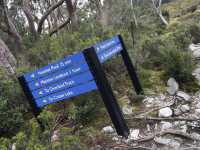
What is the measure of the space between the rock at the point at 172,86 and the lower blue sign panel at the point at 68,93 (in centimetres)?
195

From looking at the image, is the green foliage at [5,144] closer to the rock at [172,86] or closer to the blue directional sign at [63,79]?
the blue directional sign at [63,79]

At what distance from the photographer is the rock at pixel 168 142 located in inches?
169

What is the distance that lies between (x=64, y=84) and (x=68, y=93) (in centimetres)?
14

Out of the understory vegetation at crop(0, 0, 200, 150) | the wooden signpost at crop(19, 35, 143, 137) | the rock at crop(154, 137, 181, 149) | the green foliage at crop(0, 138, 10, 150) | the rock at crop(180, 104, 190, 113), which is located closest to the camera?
the green foliage at crop(0, 138, 10, 150)

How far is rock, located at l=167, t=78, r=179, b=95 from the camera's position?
19.3 ft

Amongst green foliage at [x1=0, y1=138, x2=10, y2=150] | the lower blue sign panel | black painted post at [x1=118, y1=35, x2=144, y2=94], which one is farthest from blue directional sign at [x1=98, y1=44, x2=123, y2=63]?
green foliage at [x1=0, y1=138, x2=10, y2=150]

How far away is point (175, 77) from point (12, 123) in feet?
10.4

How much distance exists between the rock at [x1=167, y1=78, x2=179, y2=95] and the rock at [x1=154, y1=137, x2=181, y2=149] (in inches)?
60.6

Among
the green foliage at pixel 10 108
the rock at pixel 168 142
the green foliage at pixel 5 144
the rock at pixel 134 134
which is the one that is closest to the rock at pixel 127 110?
the rock at pixel 134 134

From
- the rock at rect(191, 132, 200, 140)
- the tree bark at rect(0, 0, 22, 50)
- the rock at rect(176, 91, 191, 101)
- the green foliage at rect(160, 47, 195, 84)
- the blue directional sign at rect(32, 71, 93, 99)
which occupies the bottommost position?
the rock at rect(191, 132, 200, 140)

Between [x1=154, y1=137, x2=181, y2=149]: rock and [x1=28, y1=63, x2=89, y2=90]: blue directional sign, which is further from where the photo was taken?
[x1=28, y1=63, x2=89, y2=90]: blue directional sign

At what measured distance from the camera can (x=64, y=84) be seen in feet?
15.1

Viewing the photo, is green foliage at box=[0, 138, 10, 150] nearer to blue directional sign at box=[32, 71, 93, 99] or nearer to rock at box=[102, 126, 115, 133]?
blue directional sign at box=[32, 71, 93, 99]

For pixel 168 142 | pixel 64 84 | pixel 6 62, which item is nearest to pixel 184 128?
pixel 168 142
